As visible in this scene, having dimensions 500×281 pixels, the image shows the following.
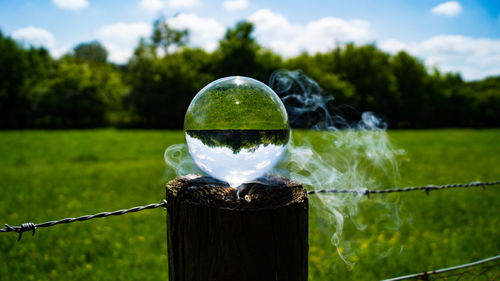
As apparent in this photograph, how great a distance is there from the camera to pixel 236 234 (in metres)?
1.16

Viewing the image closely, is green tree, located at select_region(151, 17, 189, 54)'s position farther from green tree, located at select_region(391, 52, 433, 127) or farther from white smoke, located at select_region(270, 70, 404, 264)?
white smoke, located at select_region(270, 70, 404, 264)

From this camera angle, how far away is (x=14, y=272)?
4020 mm

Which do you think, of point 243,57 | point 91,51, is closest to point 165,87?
point 243,57

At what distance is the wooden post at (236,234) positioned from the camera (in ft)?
3.82

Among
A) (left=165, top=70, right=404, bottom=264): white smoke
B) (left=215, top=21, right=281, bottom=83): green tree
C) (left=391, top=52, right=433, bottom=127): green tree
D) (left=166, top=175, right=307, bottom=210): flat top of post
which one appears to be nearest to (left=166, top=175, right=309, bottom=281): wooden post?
(left=166, top=175, right=307, bottom=210): flat top of post

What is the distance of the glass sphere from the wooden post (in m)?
0.19

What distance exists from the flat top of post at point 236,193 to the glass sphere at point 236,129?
0.08 meters

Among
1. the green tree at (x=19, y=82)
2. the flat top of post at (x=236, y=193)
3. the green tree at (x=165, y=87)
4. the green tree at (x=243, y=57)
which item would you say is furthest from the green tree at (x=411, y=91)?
the flat top of post at (x=236, y=193)

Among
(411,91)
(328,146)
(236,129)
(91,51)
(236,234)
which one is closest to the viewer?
(236,234)

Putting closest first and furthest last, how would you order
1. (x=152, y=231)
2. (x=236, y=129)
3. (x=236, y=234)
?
(x=236, y=234), (x=236, y=129), (x=152, y=231)

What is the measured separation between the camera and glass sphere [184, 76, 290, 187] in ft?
4.94

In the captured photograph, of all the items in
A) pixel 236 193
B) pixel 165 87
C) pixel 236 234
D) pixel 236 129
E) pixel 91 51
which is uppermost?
pixel 91 51

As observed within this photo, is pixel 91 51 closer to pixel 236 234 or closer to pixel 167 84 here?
pixel 167 84

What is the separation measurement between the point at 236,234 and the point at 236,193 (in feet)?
0.67
